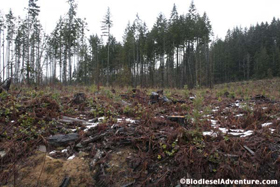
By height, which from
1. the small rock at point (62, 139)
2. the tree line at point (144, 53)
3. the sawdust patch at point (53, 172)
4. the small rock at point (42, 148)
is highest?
the tree line at point (144, 53)

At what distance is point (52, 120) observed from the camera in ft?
12.8

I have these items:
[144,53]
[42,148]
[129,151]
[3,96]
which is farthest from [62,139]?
[144,53]

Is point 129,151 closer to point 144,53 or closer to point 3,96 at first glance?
point 3,96

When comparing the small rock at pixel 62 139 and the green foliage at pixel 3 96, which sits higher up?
the green foliage at pixel 3 96

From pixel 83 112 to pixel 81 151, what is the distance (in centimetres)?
209

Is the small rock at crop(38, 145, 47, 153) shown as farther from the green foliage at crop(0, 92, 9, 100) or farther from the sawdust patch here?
the green foliage at crop(0, 92, 9, 100)

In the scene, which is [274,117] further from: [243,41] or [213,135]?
[243,41]

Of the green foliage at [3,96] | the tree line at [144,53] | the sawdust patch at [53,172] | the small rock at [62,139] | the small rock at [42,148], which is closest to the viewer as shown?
the sawdust patch at [53,172]

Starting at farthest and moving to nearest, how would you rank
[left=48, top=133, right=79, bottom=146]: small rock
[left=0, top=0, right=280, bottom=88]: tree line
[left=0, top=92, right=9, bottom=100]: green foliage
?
[left=0, top=0, right=280, bottom=88]: tree line < [left=0, top=92, right=9, bottom=100]: green foliage < [left=48, top=133, right=79, bottom=146]: small rock

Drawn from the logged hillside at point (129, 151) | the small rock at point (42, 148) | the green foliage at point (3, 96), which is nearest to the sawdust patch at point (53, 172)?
the logged hillside at point (129, 151)

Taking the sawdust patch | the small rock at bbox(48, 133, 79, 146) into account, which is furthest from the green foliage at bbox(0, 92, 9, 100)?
the sawdust patch

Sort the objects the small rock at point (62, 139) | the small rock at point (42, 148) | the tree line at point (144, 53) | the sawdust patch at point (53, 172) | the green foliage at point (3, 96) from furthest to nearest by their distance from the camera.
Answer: the tree line at point (144, 53) < the green foliage at point (3, 96) < the small rock at point (62, 139) < the small rock at point (42, 148) < the sawdust patch at point (53, 172)

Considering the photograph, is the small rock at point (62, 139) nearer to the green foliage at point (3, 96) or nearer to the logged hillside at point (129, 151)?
the logged hillside at point (129, 151)

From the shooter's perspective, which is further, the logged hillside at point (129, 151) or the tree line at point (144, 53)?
the tree line at point (144, 53)
